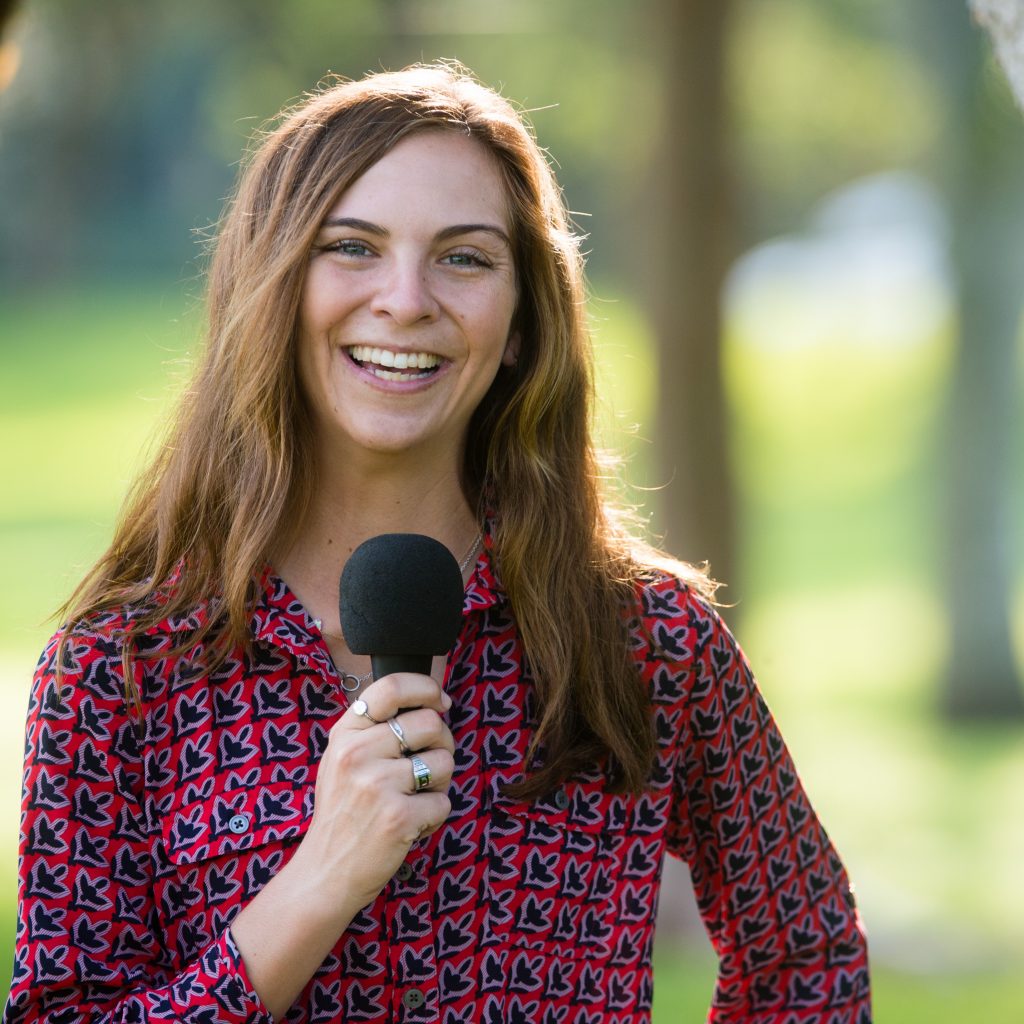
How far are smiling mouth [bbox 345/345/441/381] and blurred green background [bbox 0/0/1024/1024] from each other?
775 millimetres

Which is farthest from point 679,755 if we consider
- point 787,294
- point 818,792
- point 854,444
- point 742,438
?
point 787,294

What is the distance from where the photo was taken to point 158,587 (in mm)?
2938

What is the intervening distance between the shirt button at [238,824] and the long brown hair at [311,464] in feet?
1.02

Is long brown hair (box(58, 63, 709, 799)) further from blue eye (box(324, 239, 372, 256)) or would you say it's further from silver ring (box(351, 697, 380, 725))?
silver ring (box(351, 697, 380, 725))

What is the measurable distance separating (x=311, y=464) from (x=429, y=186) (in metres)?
0.60

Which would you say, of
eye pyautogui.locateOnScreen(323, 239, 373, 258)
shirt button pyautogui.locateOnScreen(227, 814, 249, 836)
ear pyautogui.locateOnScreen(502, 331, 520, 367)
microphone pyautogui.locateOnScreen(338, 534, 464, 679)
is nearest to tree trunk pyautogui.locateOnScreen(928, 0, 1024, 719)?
ear pyautogui.locateOnScreen(502, 331, 520, 367)

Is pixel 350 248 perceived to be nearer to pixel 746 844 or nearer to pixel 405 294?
pixel 405 294

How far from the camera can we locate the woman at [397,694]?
2.63m

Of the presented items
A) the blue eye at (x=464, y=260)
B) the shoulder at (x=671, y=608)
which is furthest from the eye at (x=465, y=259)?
the shoulder at (x=671, y=608)

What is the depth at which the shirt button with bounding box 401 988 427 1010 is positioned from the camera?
8.93 feet

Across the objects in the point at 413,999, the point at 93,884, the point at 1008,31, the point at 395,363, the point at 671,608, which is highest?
the point at 1008,31

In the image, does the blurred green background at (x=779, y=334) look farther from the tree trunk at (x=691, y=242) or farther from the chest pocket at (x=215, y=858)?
the chest pocket at (x=215, y=858)

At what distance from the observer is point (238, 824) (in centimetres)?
275

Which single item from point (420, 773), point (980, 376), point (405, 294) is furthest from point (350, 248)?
point (980, 376)
